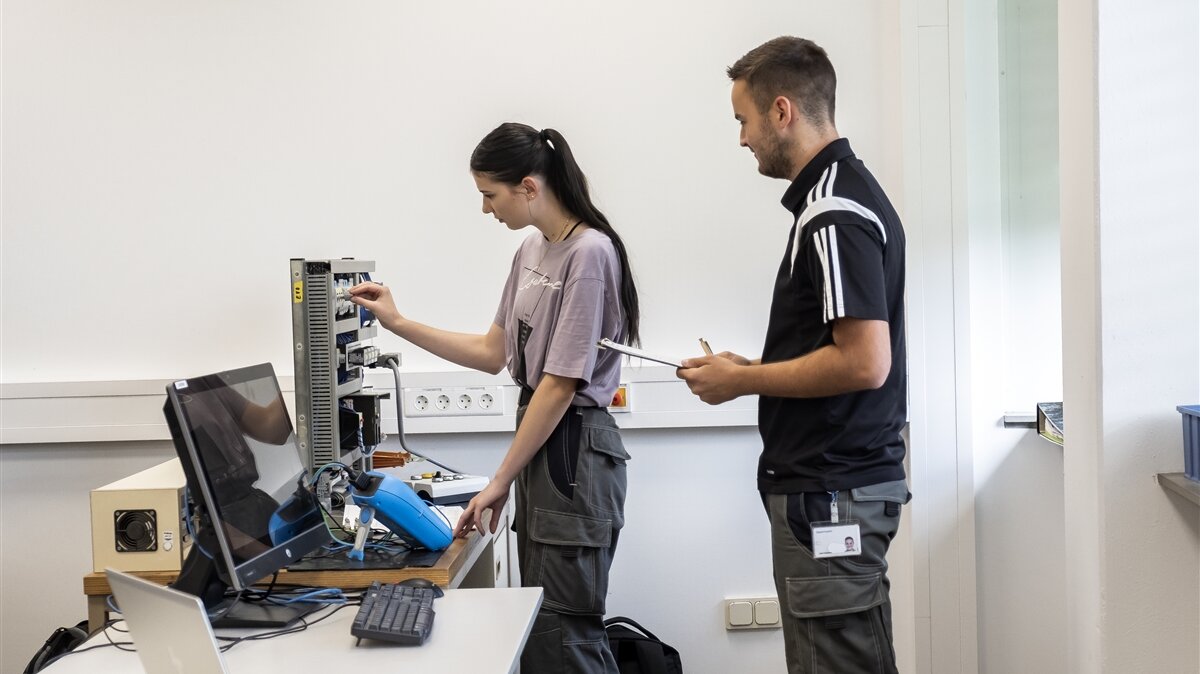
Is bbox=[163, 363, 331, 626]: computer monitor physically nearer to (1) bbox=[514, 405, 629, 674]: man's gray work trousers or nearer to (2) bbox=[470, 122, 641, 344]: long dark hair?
(1) bbox=[514, 405, 629, 674]: man's gray work trousers

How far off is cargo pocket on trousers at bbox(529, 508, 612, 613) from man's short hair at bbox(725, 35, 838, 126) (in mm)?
871

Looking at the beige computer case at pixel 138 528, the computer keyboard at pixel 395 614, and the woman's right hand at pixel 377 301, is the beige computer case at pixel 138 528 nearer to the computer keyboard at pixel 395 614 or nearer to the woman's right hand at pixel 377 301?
the computer keyboard at pixel 395 614

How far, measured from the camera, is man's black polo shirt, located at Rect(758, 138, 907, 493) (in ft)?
5.17

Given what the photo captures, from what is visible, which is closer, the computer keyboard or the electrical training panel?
the computer keyboard

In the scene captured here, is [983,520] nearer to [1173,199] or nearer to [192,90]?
[1173,199]

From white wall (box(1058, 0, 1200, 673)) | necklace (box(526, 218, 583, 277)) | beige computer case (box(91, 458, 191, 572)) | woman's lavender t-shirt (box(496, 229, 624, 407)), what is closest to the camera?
white wall (box(1058, 0, 1200, 673))

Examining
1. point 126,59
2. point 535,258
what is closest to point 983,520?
point 535,258

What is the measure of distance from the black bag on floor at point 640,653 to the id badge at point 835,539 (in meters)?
1.23

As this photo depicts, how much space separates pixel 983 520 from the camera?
2811 mm

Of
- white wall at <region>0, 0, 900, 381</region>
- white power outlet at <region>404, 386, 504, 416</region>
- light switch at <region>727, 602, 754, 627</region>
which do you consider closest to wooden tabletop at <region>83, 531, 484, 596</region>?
white power outlet at <region>404, 386, 504, 416</region>

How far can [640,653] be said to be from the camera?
2.77m

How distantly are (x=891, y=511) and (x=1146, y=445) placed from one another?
452mm

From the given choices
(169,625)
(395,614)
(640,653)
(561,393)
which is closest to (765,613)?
(640,653)

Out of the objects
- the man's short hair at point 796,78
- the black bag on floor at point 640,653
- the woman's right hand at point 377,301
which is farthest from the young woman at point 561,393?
the black bag on floor at point 640,653
